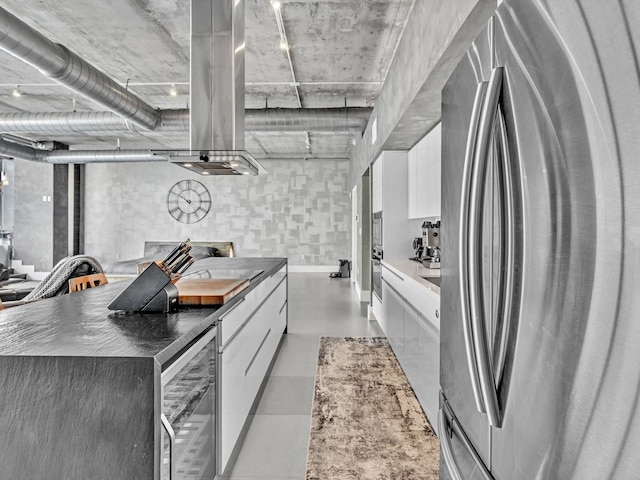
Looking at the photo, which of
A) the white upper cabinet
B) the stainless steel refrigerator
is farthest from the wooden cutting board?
the white upper cabinet

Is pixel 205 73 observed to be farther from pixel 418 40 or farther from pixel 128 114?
pixel 128 114

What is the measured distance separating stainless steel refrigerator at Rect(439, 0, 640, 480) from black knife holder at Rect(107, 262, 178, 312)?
1247 mm

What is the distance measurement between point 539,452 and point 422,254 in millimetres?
3338

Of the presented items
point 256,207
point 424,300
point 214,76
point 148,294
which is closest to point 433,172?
point 424,300

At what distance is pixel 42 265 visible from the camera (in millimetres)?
10266

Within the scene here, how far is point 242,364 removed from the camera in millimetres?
2289

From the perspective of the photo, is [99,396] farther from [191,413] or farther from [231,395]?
[231,395]

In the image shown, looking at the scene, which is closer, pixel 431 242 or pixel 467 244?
pixel 467 244

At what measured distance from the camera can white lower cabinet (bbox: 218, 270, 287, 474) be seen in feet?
6.23

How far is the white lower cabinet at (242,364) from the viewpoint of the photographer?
1899mm

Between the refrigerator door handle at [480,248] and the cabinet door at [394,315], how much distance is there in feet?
7.92

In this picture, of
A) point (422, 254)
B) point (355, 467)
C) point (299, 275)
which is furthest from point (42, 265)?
point (355, 467)

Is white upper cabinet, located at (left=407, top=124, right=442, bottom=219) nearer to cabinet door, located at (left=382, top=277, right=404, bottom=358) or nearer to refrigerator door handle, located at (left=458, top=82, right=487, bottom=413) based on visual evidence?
cabinet door, located at (left=382, top=277, right=404, bottom=358)

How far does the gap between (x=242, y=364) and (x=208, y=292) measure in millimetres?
596
